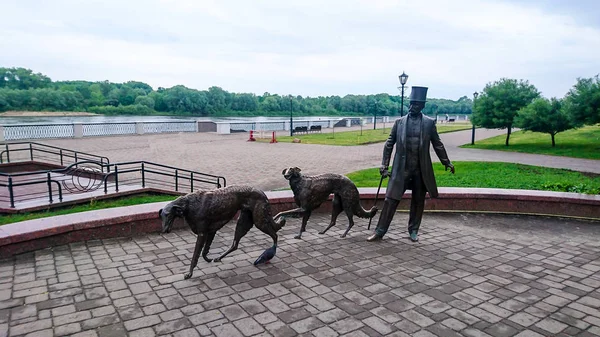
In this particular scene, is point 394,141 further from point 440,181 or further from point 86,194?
point 86,194

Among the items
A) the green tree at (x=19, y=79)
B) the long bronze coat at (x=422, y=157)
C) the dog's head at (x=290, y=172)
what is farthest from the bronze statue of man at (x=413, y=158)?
the green tree at (x=19, y=79)

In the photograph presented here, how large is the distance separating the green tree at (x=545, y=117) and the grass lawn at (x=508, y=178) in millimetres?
9659

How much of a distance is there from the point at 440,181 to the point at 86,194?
9.06 meters

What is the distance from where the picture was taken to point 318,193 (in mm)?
6195

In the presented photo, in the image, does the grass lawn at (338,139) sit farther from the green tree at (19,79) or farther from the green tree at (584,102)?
the green tree at (19,79)

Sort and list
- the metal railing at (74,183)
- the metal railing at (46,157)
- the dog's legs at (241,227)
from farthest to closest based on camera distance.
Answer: the metal railing at (46,157)
the metal railing at (74,183)
the dog's legs at (241,227)

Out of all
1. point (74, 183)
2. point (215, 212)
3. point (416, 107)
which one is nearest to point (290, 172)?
point (215, 212)

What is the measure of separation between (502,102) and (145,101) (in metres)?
53.4

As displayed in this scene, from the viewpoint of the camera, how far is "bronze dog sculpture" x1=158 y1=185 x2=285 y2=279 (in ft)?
15.7

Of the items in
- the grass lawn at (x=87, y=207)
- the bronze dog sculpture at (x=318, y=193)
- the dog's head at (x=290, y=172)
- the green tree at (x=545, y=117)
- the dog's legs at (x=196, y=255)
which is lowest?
the grass lawn at (x=87, y=207)

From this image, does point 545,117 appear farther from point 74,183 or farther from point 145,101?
point 145,101

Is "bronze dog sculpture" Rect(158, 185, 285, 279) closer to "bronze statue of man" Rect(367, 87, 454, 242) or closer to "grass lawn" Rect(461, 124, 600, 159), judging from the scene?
"bronze statue of man" Rect(367, 87, 454, 242)

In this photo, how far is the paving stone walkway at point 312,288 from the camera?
12.4 feet

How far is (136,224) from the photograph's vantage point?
624 centimetres
